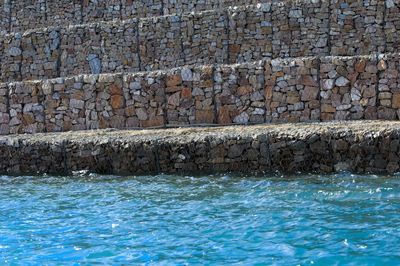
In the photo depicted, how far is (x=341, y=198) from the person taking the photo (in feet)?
35.1

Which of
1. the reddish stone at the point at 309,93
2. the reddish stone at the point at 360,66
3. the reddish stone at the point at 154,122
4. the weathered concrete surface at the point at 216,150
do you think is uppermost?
the reddish stone at the point at 360,66

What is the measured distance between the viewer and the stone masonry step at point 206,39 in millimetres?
19328

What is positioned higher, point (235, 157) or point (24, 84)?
point (24, 84)

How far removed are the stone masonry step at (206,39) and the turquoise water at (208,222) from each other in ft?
24.0


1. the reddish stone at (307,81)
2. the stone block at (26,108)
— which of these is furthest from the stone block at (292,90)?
the stone block at (26,108)

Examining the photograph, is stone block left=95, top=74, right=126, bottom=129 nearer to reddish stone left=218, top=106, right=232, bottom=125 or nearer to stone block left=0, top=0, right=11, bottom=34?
reddish stone left=218, top=106, right=232, bottom=125

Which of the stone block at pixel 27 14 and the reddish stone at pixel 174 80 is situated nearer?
the reddish stone at pixel 174 80

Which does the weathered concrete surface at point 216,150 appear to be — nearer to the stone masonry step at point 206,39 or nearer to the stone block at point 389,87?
the stone block at point 389,87

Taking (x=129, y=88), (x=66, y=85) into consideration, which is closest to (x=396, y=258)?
(x=129, y=88)

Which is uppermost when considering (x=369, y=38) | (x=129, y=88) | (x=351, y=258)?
(x=369, y=38)

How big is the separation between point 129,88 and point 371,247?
1051cm

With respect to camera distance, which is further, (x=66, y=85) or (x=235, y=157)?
(x=66, y=85)

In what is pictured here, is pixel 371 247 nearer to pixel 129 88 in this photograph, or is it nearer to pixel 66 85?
pixel 129 88

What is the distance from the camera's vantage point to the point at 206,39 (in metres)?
20.4
